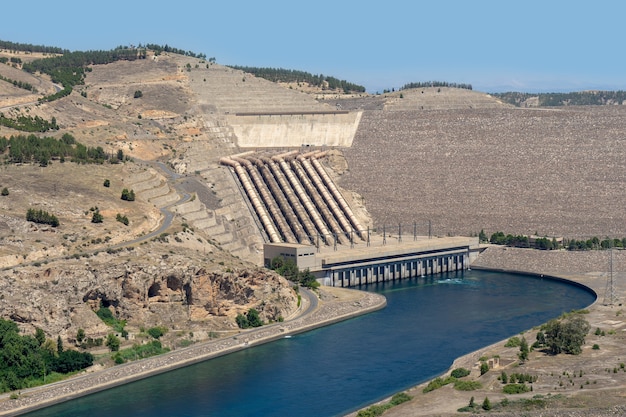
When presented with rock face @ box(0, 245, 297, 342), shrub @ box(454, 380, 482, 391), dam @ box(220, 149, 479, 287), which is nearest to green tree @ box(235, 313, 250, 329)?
rock face @ box(0, 245, 297, 342)

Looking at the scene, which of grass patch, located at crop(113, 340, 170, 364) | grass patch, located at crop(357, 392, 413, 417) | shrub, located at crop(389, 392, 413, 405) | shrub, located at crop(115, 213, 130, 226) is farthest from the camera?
shrub, located at crop(115, 213, 130, 226)

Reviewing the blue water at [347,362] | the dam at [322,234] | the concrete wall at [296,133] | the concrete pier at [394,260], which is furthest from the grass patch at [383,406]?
the concrete wall at [296,133]

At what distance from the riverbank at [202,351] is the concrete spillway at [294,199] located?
2362 centimetres

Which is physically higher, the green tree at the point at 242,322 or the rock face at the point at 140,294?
the rock face at the point at 140,294

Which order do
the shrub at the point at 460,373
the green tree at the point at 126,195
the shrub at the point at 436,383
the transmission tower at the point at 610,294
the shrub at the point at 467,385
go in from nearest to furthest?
the shrub at the point at 467,385, the shrub at the point at 436,383, the shrub at the point at 460,373, the transmission tower at the point at 610,294, the green tree at the point at 126,195

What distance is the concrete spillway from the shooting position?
16338 centimetres

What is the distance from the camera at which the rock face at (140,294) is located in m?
103

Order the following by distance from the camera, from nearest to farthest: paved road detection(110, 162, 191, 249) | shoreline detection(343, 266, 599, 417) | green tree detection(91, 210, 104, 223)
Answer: shoreline detection(343, 266, 599, 417), paved road detection(110, 162, 191, 249), green tree detection(91, 210, 104, 223)

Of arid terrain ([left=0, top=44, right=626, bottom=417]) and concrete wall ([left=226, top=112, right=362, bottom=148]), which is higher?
concrete wall ([left=226, top=112, right=362, bottom=148])

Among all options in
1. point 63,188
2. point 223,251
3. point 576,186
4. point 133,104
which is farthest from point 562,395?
→ point 133,104

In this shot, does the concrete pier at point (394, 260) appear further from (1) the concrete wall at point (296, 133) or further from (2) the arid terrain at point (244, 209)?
(1) the concrete wall at point (296, 133)

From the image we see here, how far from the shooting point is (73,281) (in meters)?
108

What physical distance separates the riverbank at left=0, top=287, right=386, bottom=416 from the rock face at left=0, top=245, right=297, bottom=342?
10.0 ft

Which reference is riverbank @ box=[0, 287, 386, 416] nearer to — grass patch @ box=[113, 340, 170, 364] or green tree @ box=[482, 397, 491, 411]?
grass patch @ box=[113, 340, 170, 364]
